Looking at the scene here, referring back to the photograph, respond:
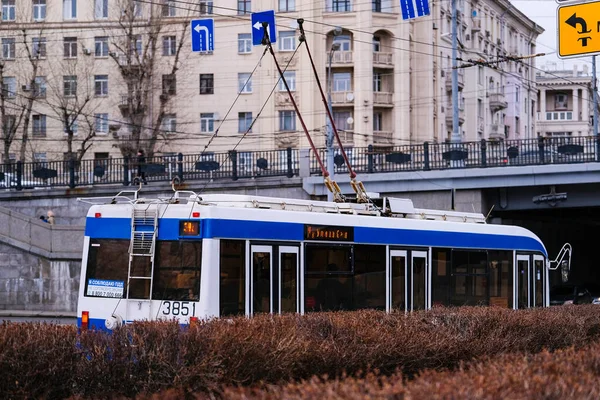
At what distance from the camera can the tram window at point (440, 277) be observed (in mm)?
17766

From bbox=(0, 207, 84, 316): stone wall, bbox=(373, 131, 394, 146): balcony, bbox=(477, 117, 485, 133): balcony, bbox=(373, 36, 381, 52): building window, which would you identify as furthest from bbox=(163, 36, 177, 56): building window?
bbox=(0, 207, 84, 316): stone wall

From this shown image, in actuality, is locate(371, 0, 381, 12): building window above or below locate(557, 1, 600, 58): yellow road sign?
above

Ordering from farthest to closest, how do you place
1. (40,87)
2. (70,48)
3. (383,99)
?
(70,48) < (383,99) < (40,87)

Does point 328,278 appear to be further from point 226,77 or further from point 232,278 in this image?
point 226,77

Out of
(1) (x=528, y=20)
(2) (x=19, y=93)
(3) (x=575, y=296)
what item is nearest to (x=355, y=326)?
(3) (x=575, y=296)

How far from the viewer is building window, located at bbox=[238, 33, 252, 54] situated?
6228 centimetres

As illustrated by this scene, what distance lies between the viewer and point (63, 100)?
56781 mm

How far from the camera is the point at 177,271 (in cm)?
1402

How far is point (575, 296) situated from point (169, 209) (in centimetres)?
2437

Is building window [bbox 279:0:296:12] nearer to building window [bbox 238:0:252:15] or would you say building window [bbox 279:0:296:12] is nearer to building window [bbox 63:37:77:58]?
building window [bbox 238:0:252:15]

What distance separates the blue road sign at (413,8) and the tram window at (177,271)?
83.2 ft

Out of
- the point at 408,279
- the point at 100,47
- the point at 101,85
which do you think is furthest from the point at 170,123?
the point at 408,279

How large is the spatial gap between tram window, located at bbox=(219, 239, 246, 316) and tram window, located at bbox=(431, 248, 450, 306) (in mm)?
4692

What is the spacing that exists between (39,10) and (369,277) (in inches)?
1999
